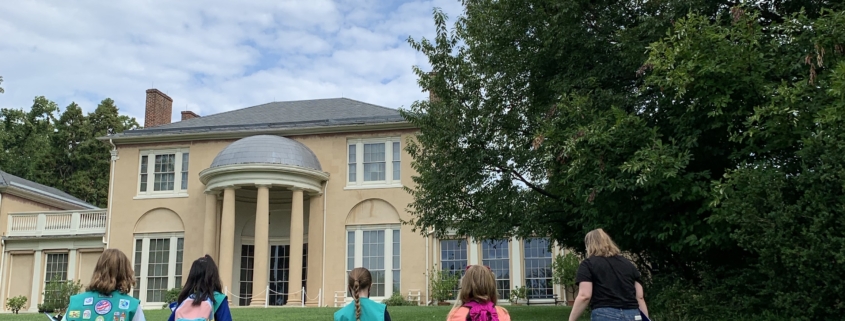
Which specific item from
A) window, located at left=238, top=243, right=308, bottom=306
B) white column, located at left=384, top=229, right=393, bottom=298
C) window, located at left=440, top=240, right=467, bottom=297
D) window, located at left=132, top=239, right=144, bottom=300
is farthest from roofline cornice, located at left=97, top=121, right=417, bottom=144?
window, located at left=440, top=240, right=467, bottom=297

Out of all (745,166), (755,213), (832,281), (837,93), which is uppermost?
(837,93)

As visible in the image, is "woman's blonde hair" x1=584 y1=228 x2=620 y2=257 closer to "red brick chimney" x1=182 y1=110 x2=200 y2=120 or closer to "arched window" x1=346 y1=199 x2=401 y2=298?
"arched window" x1=346 y1=199 x2=401 y2=298

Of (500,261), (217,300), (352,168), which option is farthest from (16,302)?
(217,300)

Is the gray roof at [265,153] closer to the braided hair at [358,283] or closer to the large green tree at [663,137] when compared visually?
the large green tree at [663,137]

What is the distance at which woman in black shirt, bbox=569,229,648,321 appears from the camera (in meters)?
5.90

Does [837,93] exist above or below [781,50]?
below

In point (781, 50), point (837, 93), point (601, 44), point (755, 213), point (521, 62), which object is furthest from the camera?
point (521, 62)

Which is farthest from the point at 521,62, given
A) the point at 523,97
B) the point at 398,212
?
the point at 398,212

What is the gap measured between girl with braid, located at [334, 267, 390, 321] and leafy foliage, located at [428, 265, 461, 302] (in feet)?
66.3

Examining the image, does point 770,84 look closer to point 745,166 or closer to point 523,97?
point 745,166

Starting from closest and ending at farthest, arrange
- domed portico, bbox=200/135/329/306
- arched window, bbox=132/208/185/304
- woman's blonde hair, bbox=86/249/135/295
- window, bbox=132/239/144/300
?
woman's blonde hair, bbox=86/249/135/295 < domed portico, bbox=200/135/329/306 < arched window, bbox=132/208/185/304 < window, bbox=132/239/144/300

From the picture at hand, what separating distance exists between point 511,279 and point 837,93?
60.9 feet

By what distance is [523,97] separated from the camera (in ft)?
48.8

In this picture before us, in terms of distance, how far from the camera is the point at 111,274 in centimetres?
504
